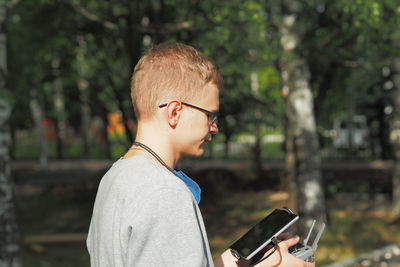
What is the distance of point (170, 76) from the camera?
1.86m

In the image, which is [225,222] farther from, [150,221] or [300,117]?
[150,221]

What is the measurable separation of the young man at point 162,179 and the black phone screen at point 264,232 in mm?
60

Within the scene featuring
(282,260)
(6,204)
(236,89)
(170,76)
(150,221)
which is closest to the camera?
(150,221)

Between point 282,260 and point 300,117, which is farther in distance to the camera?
point 300,117

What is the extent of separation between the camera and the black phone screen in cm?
208

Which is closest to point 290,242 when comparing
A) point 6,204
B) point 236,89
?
point 6,204

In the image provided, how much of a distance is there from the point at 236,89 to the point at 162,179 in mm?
11602

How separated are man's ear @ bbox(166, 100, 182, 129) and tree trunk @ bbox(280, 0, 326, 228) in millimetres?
8215

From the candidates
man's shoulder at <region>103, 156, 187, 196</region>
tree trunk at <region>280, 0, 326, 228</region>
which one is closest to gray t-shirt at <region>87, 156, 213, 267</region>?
man's shoulder at <region>103, 156, 187, 196</region>

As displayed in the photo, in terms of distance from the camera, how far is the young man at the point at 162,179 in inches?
66.1

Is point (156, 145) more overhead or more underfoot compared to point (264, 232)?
more overhead

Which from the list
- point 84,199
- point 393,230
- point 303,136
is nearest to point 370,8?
point 303,136

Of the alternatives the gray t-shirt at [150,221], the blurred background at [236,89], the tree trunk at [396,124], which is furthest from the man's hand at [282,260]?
the tree trunk at [396,124]

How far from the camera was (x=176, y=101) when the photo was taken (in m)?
1.87
